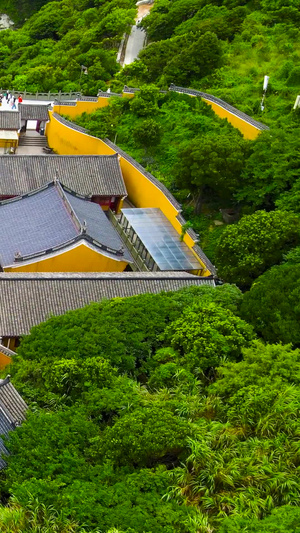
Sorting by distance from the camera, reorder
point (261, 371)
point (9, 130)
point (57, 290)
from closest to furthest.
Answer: point (261, 371) → point (57, 290) → point (9, 130)

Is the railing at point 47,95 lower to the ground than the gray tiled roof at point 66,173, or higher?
higher

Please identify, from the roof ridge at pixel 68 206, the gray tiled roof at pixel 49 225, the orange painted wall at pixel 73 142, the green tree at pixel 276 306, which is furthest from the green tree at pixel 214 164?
the green tree at pixel 276 306

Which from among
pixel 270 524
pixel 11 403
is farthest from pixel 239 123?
pixel 270 524

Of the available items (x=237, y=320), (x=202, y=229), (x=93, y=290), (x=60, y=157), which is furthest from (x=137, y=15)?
(x=237, y=320)

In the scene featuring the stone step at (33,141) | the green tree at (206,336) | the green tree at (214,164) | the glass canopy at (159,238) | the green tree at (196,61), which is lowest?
the glass canopy at (159,238)

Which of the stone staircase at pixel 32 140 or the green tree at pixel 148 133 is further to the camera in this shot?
the stone staircase at pixel 32 140

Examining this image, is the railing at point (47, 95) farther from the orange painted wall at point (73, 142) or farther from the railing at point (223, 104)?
the railing at point (223, 104)

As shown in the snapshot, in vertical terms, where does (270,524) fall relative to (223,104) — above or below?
below

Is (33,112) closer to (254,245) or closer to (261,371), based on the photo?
(254,245)
